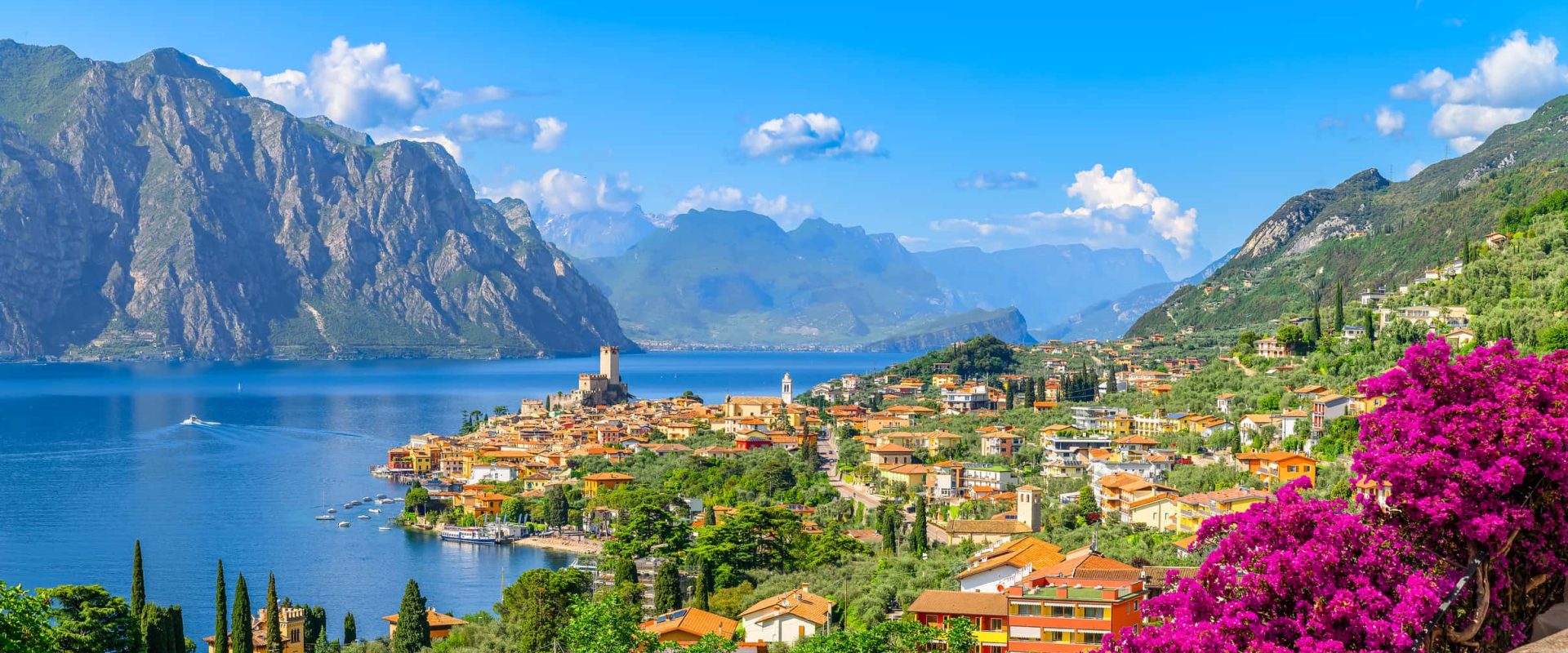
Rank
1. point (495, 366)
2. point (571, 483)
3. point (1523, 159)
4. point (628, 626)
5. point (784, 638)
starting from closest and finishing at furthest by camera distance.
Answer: point (628, 626)
point (784, 638)
point (571, 483)
point (1523, 159)
point (495, 366)

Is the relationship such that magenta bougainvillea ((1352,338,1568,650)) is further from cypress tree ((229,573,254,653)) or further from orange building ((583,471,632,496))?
orange building ((583,471,632,496))

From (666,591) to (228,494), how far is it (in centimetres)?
3487

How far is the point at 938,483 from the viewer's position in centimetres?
4544

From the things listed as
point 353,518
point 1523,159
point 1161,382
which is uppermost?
point 1523,159

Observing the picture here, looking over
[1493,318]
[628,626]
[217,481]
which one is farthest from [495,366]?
[628,626]

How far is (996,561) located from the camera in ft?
82.2

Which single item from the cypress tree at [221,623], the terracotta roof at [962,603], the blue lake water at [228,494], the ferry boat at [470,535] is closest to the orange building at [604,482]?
the ferry boat at [470,535]

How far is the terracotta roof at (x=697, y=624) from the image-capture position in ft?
81.3

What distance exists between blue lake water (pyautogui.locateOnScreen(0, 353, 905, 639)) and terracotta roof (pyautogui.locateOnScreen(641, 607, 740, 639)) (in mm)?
11072

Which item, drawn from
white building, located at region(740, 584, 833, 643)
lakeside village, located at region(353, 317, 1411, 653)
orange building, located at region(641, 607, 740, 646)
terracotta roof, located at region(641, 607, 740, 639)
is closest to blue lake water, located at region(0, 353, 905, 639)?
lakeside village, located at region(353, 317, 1411, 653)

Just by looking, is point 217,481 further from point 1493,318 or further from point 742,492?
point 1493,318

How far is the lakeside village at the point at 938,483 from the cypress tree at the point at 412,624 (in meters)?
4.82

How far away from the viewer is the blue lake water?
40.2 metres

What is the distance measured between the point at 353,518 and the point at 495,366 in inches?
5749
